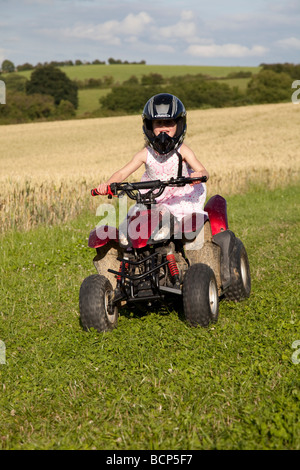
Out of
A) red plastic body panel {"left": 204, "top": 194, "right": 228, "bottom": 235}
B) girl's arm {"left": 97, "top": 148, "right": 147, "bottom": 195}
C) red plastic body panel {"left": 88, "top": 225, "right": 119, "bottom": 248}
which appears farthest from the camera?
red plastic body panel {"left": 204, "top": 194, "right": 228, "bottom": 235}

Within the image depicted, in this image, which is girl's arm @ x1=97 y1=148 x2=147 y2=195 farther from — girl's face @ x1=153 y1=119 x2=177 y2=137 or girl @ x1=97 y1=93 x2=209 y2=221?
girl's face @ x1=153 y1=119 x2=177 y2=137

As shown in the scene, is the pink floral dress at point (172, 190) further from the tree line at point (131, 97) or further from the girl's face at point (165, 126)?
the tree line at point (131, 97)

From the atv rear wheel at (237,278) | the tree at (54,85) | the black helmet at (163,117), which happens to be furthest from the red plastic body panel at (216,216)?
the tree at (54,85)

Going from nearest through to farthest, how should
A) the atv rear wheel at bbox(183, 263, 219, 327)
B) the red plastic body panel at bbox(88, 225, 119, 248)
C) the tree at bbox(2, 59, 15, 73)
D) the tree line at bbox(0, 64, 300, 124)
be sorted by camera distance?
the atv rear wheel at bbox(183, 263, 219, 327) < the red plastic body panel at bbox(88, 225, 119, 248) < the tree line at bbox(0, 64, 300, 124) < the tree at bbox(2, 59, 15, 73)

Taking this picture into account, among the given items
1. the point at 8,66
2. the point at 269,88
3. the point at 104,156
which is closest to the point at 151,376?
the point at 104,156

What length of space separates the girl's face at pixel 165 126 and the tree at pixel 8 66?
376 feet

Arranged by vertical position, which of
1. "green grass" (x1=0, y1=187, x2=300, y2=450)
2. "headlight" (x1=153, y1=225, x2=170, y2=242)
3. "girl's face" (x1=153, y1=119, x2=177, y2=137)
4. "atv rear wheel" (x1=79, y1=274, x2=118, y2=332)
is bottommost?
"green grass" (x1=0, y1=187, x2=300, y2=450)

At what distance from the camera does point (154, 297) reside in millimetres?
4863

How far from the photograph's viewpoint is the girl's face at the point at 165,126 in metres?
5.22

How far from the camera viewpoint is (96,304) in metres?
4.89

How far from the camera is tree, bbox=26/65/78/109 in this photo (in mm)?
78719

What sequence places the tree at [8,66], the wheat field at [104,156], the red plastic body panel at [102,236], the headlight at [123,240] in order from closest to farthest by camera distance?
the headlight at [123,240], the red plastic body panel at [102,236], the wheat field at [104,156], the tree at [8,66]

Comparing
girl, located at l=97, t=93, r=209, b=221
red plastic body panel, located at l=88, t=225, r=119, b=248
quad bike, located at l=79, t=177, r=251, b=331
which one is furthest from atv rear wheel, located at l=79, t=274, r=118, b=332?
girl, located at l=97, t=93, r=209, b=221
